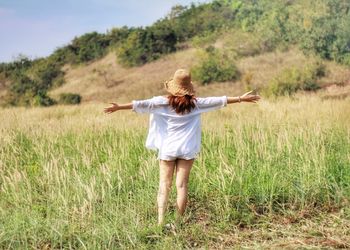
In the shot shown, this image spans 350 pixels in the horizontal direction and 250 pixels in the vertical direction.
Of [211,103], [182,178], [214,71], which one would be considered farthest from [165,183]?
[214,71]

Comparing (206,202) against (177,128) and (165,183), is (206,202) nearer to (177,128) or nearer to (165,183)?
(165,183)

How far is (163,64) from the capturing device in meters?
47.8

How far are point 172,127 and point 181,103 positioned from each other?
0.73 feet

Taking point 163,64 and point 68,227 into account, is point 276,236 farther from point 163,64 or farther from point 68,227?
point 163,64

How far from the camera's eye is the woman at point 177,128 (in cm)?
461

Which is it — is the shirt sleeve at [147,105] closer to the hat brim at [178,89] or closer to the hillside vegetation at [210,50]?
the hat brim at [178,89]

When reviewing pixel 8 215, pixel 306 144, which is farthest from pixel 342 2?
pixel 8 215

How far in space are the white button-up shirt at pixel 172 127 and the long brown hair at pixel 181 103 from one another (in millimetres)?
33

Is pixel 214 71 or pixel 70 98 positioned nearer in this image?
pixel 70 98

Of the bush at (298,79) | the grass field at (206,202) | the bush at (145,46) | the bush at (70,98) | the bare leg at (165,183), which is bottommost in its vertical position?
the bush at (70,98)

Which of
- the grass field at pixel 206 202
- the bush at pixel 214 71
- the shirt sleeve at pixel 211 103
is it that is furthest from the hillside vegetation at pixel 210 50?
the shirt sleeve at pixel 211 103

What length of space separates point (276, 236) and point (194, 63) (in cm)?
4200

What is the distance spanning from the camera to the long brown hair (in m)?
4.61

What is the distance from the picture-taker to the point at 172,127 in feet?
15.3
